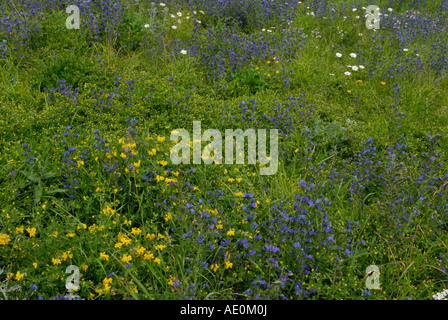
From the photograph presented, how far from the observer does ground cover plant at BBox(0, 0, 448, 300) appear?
281cm

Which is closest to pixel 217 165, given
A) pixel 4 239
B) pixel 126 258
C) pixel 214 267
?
pixel 214 267

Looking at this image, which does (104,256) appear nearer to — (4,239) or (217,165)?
(4,239)

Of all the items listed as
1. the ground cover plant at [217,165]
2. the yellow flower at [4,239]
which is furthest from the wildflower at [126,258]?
the yellow flower at [4,239]

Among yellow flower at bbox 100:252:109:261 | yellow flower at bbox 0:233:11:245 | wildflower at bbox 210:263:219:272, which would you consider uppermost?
yellow flower at bbox 0:233:11:245

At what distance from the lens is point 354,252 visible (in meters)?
3.03

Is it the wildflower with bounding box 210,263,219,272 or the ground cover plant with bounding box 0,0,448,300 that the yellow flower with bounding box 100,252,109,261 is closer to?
the ground cover plant with bounding box 0,0,448,300

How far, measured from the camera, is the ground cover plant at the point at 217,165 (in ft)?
9.22

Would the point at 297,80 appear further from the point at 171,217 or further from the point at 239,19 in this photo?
the point at 171,217

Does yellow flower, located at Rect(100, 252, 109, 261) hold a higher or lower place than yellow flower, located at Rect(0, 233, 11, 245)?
lower

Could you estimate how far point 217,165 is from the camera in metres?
3.75

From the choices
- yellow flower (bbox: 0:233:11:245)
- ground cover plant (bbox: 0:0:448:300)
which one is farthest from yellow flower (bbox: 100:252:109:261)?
yellow flower (bbox: 0:233:11:245)

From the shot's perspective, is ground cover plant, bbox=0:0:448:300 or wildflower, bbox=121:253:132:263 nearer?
wildflower, bbox=121:253:132:263

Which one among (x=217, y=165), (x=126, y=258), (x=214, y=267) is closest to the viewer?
(x=126, y=258)
